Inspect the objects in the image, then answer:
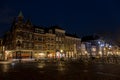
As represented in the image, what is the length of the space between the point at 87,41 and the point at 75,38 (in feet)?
78.3

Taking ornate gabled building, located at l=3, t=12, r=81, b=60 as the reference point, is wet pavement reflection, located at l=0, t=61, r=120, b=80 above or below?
below

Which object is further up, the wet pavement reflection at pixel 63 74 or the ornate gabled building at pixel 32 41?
the ornate gabled building at pixel 32 41

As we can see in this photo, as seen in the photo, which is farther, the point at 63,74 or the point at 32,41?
the point at 32,41

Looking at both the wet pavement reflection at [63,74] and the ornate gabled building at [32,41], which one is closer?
the wet pavement reflection at [63,74]

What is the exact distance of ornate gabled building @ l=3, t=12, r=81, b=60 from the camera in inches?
2156

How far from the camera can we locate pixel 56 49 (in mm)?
68312

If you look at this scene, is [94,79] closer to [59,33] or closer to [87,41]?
[59,33]

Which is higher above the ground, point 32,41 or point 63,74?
point 32,41

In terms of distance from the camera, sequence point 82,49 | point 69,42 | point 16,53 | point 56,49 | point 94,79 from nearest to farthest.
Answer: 1. point 94,79
2. point 16,53
3. point 56,49
4. point 69,42
5. point 82,49

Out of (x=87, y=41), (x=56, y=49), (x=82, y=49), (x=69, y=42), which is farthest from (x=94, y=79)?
(x=87, y=41)

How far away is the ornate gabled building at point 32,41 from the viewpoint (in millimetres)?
54750

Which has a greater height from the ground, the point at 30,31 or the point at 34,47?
the point at 30,31

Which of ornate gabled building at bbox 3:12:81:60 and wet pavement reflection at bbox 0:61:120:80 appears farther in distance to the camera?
ornate gabled building at bbox 3:12:81:60

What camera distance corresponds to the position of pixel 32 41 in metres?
58.8
